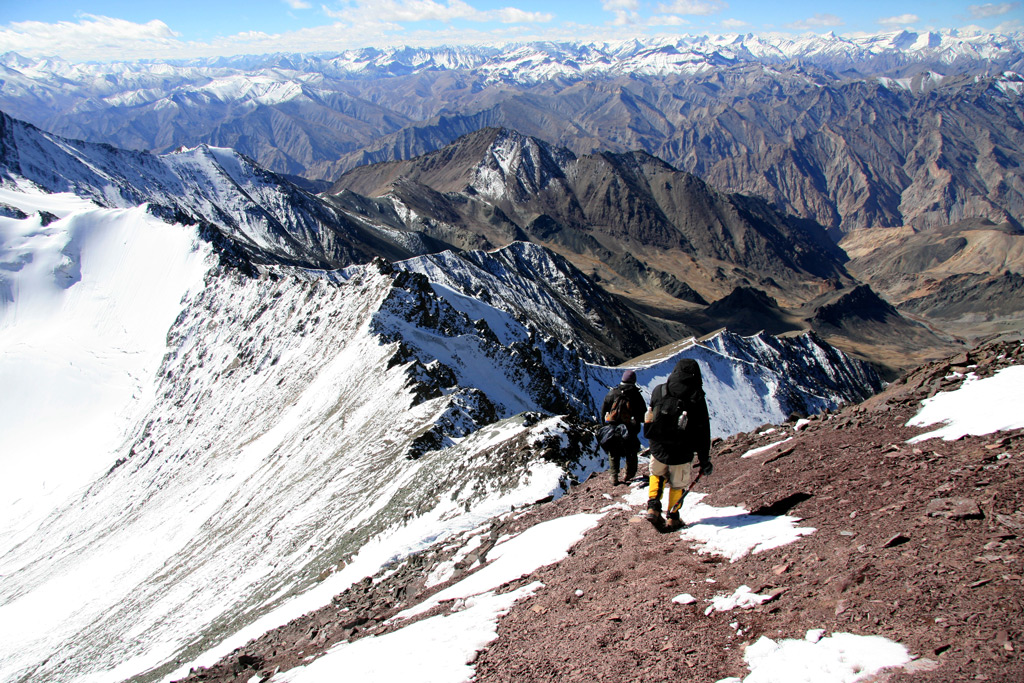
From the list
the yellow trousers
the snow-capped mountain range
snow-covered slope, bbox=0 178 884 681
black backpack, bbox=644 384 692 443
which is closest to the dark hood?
black backpack, bbox=644 384 692 443

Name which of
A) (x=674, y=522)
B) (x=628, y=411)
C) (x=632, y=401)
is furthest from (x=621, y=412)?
(x=674, y=522)

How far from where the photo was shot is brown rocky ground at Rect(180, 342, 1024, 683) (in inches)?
252

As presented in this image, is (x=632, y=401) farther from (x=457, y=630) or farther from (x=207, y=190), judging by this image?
(x=207, y=190)

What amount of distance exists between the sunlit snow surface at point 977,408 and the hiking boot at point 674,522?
4.91 m

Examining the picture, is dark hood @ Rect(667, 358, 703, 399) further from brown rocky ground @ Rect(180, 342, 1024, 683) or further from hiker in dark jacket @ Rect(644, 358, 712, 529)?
brown rocky ground @ Rect(180, 342, 1024, 683)

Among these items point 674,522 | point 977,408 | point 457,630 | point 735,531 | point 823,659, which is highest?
point 823,659

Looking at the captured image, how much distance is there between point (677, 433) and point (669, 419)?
0.88 feet

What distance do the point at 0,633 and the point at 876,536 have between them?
4715 cm

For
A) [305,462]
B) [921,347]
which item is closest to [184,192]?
[305,462]

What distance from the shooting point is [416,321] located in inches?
1976

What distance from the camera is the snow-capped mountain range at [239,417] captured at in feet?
74.9

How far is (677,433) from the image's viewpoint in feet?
33.1

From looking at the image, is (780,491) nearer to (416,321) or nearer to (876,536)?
(876,536)

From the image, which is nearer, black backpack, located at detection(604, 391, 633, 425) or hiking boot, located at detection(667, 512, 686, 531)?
hiking boot, located at detection(667, 512, 686, 531)
